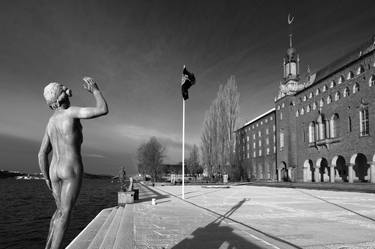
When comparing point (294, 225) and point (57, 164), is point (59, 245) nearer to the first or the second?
point (57, 164)

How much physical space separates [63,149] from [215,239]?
488cm

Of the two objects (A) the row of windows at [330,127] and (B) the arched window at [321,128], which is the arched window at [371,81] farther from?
(B) the arched window at [321,128]

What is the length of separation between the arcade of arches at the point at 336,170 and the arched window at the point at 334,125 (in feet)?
11.1

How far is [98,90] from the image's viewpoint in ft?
13.5

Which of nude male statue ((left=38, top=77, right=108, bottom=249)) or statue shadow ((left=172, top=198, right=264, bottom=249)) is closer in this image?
nude male statue ((left=38, top=77, right=108, bottom=249))

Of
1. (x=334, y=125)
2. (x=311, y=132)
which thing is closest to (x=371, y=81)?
(x=334, y=125)

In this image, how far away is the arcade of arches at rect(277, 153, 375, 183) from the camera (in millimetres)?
43169

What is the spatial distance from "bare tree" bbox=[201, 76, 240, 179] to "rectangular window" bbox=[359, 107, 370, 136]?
18603mm

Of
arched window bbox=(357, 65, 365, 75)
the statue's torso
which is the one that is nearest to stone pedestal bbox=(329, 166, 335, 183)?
arched window bbox=(357, 65, 365, 75)

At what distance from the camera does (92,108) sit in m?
4.02

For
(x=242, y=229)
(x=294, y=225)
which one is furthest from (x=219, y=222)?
(x=294, y=225)

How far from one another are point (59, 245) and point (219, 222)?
7.35 m

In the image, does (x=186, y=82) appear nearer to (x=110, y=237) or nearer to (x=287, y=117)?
(x=110, y=237)

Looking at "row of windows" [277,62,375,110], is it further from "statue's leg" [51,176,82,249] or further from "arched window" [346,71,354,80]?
"statue's leg" [51,176,82,249]
